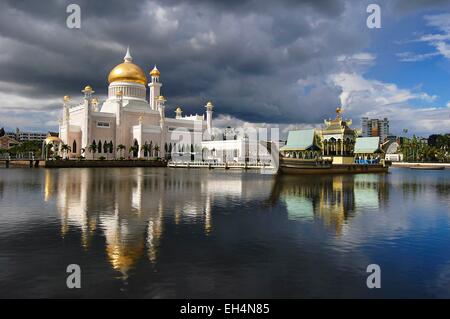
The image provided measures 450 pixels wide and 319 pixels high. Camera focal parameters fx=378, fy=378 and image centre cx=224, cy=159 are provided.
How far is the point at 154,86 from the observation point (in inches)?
4350

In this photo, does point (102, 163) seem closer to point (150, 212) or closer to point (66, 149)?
point (66, 149)

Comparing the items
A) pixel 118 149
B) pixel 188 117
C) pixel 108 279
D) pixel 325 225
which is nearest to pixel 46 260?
pixel 108 279

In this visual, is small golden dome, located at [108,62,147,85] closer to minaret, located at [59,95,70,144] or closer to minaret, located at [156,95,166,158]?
minaret, located at [156,95,166,158]

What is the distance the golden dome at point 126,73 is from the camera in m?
103

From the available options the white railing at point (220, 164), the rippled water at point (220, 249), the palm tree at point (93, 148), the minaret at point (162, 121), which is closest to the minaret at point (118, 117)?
the palm tree at point (93, 148)

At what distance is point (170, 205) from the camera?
21.1 m

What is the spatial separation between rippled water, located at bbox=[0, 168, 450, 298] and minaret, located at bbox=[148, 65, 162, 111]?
9207 cm

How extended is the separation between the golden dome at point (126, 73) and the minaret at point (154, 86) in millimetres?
5792

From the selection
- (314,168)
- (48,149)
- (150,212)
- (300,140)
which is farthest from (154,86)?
(150,212)

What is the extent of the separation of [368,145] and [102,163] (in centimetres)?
5792

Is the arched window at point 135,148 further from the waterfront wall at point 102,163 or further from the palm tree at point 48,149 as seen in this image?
the palm tree at point 48,149

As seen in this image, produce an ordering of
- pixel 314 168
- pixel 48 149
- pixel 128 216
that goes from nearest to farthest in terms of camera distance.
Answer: pixel 128 216 < pixel 314 168 < pixel 48 149

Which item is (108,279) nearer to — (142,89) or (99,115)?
(99,115)
